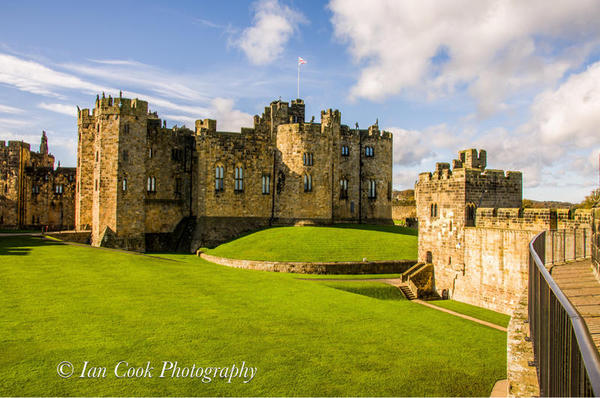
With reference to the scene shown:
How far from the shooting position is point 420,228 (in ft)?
91.8

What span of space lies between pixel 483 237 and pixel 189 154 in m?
28.2

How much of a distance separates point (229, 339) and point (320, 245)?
72.4ft

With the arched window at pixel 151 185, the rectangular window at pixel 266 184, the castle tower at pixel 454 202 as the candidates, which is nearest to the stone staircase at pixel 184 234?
the arched window at pixel 151 185

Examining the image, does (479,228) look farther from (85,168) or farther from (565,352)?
(85,168)

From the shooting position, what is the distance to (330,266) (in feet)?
98.7

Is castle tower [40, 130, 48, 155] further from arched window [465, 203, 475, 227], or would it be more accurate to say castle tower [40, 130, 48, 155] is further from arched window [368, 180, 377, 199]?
arched window [465, 203, 475, 227]

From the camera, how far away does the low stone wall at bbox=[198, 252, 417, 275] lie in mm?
29875

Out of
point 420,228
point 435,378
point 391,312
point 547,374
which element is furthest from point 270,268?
point 547,374

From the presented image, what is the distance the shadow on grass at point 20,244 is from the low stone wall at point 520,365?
83.8 feet

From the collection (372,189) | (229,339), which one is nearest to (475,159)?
(372,189)

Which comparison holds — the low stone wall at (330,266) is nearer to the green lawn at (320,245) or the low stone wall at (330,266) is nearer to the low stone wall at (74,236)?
the green lawn at (320,245)

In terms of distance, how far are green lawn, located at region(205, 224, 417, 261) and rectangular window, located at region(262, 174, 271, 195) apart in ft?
14.0

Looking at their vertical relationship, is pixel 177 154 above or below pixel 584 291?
above

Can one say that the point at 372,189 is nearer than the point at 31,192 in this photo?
No
